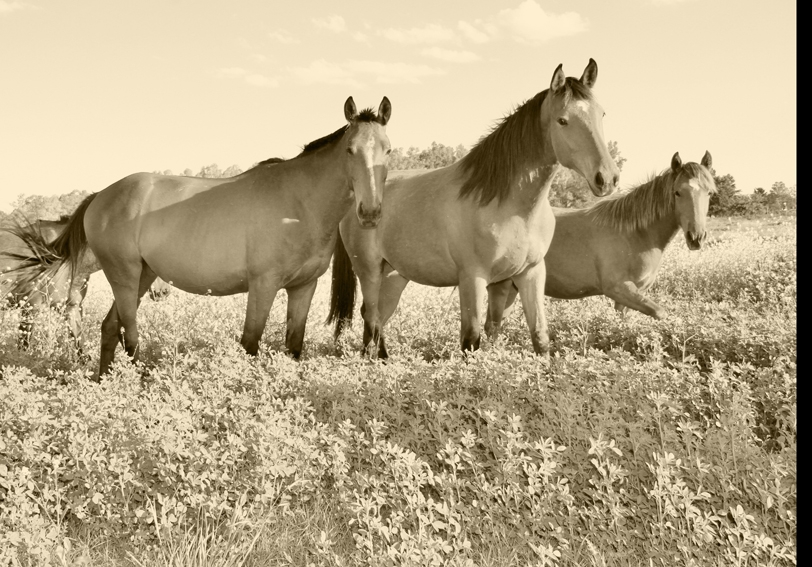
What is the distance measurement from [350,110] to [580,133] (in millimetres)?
1864

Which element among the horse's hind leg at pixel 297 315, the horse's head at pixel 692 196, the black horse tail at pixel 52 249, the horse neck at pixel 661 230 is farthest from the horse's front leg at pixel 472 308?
the black horse tail at pixel 52 249

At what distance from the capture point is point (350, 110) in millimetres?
5668

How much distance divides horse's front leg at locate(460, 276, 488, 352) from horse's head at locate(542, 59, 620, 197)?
4.06 ft

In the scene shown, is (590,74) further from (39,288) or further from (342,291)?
(39,288)

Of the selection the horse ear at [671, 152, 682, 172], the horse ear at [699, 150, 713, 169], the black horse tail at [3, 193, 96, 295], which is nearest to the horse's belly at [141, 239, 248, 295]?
the black horse tail at [3, 193, 96, 295]

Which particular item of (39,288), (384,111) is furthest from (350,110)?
(39,288)

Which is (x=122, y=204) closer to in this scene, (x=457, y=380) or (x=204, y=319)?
(x=204, y=319)

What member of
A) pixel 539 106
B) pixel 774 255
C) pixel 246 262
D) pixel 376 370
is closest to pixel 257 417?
pixel 376 370

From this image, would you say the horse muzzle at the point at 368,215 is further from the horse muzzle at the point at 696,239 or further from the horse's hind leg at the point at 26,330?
the horse's hind leg at the point at 26,330

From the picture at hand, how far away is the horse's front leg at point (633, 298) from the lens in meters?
7.87

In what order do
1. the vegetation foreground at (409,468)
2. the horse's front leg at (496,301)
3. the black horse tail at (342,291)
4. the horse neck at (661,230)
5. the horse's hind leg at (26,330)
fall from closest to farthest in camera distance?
the vegetation foreground at (409,468)
the black horse tail at (342,291)
the horse's hind leg at (26,330)
the horse's front leg at (496,301)
the horse neck at (661,230)

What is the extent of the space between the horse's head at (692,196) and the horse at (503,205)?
245 centimetres

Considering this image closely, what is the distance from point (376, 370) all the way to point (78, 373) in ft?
6.88

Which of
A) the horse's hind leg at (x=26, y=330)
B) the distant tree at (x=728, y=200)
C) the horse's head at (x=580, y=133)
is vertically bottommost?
the horse's hind leg at (x=26, y=330)
